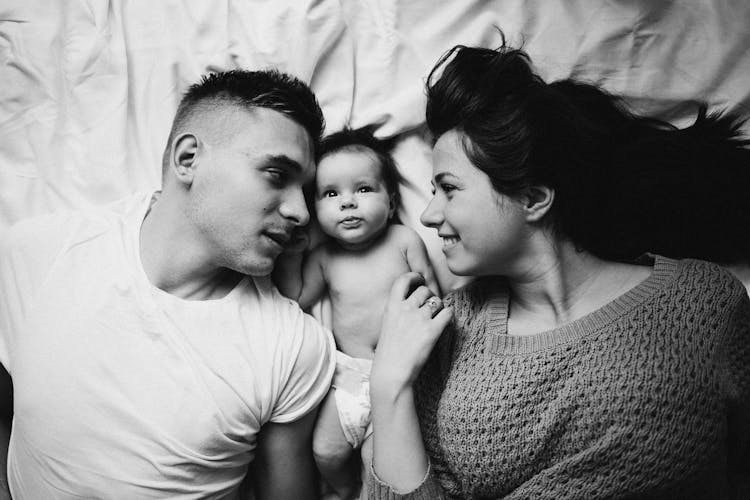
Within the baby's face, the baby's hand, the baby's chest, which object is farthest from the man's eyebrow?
the baby's chest

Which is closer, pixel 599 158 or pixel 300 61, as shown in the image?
pixel 599 158

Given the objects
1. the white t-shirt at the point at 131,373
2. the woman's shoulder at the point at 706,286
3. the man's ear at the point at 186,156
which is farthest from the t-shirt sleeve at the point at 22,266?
the woman's shoulder at the point at 706,286

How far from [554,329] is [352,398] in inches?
21.7

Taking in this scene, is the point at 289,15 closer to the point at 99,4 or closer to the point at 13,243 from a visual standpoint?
the point at 99,4

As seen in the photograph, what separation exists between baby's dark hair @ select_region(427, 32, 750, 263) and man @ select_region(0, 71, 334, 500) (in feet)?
1.50

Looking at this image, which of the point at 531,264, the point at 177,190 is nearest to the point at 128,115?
the point at 177,190

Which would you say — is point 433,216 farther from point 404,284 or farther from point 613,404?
point 613,404

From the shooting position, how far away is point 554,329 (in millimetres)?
1385

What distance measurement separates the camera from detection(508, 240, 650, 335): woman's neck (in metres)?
1.41

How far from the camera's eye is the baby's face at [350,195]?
155 cm

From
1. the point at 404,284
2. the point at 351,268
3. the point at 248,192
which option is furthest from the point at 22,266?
the point at 404,284

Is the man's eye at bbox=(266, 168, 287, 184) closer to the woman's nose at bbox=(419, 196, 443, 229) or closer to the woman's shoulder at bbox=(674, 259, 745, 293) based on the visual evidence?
the woman's nose at bbox=(419, 196, 443, 229)

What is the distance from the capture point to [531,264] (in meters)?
1.45

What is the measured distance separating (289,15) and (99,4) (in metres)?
0.60
